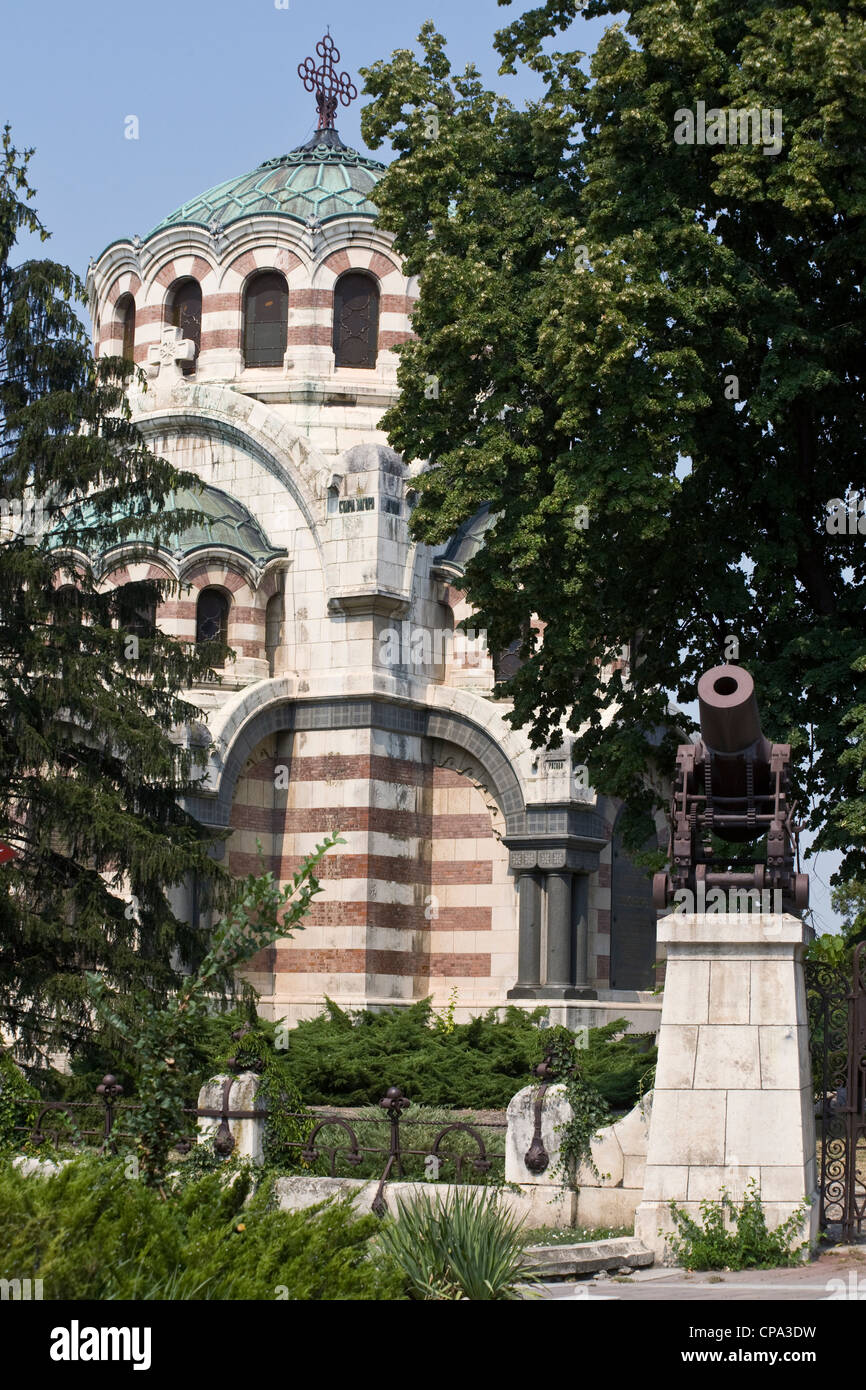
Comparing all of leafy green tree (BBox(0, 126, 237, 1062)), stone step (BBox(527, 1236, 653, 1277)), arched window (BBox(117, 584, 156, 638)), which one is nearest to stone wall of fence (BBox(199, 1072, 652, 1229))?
stone step (BBox(527, 1236, 653, 1277))

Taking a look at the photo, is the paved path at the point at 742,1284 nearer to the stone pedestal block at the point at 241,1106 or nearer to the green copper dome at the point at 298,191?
the stone pedestal block at the point at 241,1106

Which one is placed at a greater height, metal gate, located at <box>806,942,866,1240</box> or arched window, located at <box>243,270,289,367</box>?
arched window, located at <box>243,270,289,367</box>

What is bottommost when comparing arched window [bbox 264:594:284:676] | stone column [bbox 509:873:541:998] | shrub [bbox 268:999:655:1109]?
shrub [bbox 268:999:655:1109]

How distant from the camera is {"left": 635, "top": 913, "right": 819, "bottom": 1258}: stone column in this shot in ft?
39.4

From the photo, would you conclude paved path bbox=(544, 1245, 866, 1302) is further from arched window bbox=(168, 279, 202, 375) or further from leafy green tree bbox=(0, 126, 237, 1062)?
arched window bbox=(168, 279, 202, 375)

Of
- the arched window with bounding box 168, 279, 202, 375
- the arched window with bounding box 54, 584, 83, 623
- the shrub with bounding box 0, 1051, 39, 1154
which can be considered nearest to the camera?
the shrub with bounding box 0, 1051, 39, 1154

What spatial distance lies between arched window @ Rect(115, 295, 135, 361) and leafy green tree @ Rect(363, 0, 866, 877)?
1223 cm

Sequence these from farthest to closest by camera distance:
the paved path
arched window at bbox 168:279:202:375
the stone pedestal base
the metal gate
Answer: arched window at bbox 168:279:202:375 < the stone pedestal base < the metal gate < the paved path

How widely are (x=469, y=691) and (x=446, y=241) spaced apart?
909cm

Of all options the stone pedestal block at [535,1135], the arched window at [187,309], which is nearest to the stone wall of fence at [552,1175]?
the stone pedestal block at [535,1135]

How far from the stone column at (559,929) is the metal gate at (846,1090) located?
11315mm

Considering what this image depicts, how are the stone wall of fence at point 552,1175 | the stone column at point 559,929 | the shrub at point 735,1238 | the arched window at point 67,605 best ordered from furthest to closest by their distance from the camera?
1. the stone column at point 559,929
2. the arched window at point 67,605
3. the stone wall of fence at point 552,1175
4. the shrub at point 735,1238

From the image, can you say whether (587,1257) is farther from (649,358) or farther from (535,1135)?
(649,358)

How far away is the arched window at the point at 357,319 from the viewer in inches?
1136
